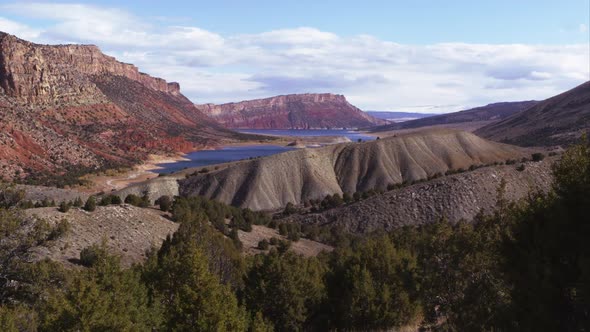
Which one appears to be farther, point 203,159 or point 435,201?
point 203,159

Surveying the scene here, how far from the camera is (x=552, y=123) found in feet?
499

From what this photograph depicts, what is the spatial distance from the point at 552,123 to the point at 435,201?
356 ft

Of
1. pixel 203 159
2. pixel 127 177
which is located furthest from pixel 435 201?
pixel 203 159

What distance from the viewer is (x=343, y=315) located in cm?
2352

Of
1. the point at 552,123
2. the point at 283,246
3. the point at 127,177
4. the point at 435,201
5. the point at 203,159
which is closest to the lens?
the point at 283,246

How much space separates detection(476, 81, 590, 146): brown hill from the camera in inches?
5103

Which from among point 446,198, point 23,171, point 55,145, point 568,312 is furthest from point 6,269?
point 55,145

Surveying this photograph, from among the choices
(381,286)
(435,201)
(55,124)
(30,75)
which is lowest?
(435,201)

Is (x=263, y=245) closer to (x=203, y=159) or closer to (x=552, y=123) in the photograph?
(x=203, y=159)

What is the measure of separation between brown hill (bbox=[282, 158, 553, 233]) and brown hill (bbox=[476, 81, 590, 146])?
56.0 metres

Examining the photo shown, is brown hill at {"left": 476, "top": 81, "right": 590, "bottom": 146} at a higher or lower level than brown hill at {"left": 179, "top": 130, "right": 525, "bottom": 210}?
higher

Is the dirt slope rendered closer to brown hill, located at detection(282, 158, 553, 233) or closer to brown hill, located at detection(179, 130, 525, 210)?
brown hill, located at detection(282, 158, 553, 233)

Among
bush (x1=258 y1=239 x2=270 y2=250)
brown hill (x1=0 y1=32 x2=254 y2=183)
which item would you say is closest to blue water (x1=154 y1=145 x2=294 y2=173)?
brown hill (x1=0 y1=32 x2=254 y2=183)

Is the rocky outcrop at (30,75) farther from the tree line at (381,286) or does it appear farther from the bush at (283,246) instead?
the tree line at (381,286)
